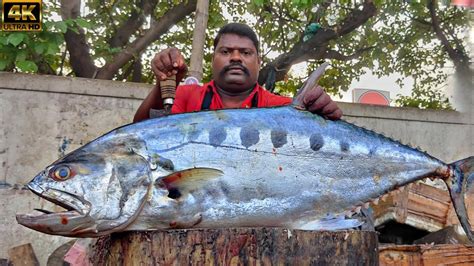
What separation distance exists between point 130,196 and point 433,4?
985 centimetres

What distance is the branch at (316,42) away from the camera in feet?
32.1

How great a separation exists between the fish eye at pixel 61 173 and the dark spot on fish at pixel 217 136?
22.6 inches

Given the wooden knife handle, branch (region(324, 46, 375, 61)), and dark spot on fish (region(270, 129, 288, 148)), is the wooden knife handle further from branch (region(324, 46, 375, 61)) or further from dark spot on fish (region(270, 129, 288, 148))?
branch (region(324, 46, 375, 61))

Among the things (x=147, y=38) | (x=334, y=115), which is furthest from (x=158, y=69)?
(x=147, y=38)

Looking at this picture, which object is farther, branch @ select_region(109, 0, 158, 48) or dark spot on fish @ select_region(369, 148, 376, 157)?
branch @ select_region(109, 0, 158, 48)

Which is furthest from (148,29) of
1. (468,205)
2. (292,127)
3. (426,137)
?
(292,127)

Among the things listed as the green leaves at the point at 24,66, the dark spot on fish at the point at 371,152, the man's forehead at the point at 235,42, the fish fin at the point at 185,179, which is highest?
the green leaves at the point at 24,66

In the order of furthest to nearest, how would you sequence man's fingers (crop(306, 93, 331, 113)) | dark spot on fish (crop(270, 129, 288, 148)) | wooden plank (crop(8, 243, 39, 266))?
wooden plank (crop(8, 243, 39, 266))
man's fingers (crop(306, 93, 331, 113))
dark spot on fish (crop(270, 129, 288, 148))

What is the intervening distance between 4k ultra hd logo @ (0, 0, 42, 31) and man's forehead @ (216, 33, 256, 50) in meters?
3.73

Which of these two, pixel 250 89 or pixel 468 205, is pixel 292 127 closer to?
pixel 250 89

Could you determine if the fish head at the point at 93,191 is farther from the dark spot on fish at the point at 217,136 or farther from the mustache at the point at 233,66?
the mustache at the point at 233,66

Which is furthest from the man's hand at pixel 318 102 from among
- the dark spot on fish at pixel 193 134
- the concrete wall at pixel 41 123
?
the concrete wall at pixel 41 123

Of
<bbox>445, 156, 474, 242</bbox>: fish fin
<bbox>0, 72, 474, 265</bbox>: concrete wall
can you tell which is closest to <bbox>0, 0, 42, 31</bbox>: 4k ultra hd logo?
<bbox>0, 72, 474, 265</bbox>: concrete wall

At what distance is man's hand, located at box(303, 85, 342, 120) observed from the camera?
8.53ft
